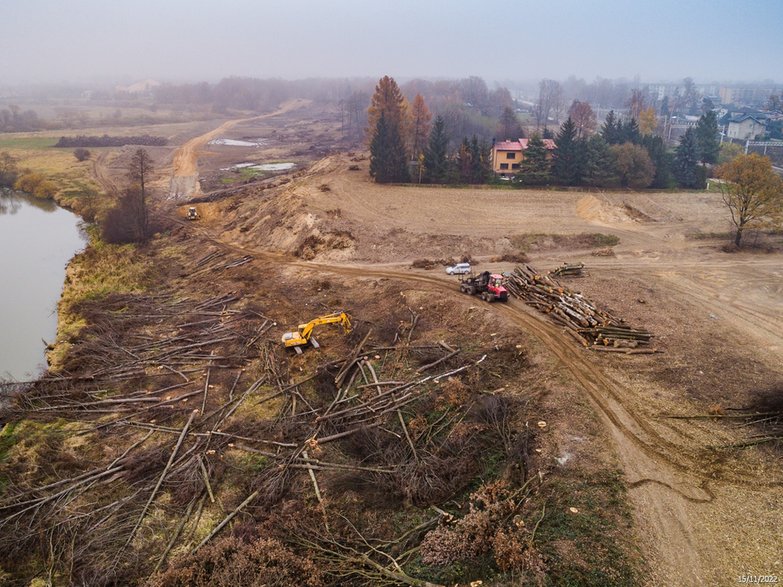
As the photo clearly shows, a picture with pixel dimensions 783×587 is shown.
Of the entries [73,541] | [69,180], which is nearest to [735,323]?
[73,541]

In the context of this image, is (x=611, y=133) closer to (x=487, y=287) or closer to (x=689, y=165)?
(x=689, y=165)

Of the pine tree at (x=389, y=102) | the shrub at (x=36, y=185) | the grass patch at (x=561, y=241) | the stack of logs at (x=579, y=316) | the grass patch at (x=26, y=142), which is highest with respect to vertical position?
the pine tree at (x=389, y=102)

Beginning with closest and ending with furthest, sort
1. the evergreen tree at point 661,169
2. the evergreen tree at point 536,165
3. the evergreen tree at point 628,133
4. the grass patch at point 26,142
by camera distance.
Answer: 1. the evergreen tree at point 536,165
2. the evergreen tree at point 661,169
3. the evergreen tree at point 628,133
4. the grass patch at point 26,142

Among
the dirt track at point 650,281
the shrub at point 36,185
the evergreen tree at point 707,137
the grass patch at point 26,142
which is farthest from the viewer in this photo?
the grass patch at point 26,142

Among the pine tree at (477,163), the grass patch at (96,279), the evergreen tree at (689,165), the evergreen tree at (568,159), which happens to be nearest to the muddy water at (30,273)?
the grass patch at (96,279)

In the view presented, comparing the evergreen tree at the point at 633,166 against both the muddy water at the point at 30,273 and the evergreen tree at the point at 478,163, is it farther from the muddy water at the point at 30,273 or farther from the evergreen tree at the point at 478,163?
the muddy water at the point at 30,273

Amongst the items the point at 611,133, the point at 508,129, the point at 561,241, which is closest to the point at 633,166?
the point at 611,133

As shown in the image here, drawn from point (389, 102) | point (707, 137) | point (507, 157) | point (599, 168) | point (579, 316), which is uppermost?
point (389, 102)
